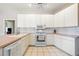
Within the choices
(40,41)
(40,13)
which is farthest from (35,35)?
(40,13)

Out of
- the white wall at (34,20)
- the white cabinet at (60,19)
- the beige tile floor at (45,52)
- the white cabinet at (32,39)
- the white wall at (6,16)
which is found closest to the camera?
the beige tile floor at (45,52)

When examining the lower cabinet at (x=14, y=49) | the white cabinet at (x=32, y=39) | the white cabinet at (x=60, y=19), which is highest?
the white cabinet at (x=60, y=19)

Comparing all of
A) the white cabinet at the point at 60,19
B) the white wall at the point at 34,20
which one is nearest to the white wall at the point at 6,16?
the white wall at the point at 34,20

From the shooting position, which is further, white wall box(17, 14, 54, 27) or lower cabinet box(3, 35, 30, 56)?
white wall box(17, 14, 54, 27)

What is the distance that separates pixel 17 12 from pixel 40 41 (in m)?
2.58

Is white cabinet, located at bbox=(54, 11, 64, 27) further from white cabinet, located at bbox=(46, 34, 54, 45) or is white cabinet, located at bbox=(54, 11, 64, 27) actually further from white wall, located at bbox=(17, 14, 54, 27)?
white cabinet, located at bbox=(46, 34, 54, 45)

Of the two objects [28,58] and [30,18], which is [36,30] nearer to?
[30,18]

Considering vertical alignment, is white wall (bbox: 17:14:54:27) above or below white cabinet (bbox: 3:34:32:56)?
above

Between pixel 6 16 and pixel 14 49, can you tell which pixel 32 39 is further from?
pixel 14 49

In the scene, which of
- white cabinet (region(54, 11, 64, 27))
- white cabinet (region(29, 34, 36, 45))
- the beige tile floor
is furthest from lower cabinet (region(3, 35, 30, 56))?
white cabinet (region(29, 34, 36, 45))

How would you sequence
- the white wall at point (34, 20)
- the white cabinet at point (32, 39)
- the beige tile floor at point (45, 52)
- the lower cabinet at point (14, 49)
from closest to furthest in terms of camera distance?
the lower cabinet at point (14, 49), the beige tile floor at point (45, 52), the white cabinet at point (32, 39), the white wall at point (34, 20)

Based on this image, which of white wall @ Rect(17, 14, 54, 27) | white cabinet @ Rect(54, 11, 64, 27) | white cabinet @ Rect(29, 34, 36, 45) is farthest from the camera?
white wall @ Rect(17, 14, 54, 27)

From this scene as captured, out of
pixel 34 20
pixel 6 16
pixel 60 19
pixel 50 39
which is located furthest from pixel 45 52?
pixel 6 16

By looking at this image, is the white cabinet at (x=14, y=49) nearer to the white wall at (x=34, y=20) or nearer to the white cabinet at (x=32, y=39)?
the white cabinet at (x=32, y=39)
